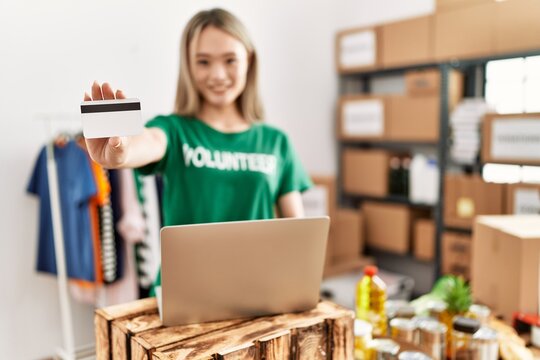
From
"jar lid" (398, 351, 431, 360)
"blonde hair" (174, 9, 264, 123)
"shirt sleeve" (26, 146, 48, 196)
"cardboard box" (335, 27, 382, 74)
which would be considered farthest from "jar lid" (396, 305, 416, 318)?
"cardboard box" (335, 27, 382, 74)

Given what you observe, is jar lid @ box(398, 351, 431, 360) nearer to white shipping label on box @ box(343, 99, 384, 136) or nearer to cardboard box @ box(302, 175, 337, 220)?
cardboard box @ box(302, 175, 337, 220)

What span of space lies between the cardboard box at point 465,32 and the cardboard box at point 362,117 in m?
0.54

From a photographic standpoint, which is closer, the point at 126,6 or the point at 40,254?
the point at 40,254

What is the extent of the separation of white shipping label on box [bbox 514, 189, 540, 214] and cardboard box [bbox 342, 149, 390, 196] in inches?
39.3

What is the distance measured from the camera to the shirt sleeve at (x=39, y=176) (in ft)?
7.95

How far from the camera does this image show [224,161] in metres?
1.28

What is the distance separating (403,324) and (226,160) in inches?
23.3

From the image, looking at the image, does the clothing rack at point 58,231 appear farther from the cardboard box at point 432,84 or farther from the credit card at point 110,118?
the cardboard box at point 432,84

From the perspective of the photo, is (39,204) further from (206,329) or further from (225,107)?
(206,329)

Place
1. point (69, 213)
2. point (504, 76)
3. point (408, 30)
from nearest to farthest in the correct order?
point (69, 213), point (504, 76), point (408, 30)

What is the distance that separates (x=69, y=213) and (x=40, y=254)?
0.26m

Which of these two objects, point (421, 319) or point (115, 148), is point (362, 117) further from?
point (115, 148)

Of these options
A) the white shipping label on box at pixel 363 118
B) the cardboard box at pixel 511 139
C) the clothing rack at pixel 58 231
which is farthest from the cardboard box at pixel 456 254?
Answer: the clothing rack at pixel 58 231

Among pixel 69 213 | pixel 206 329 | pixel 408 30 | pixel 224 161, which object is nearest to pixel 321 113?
pixel 408 30
